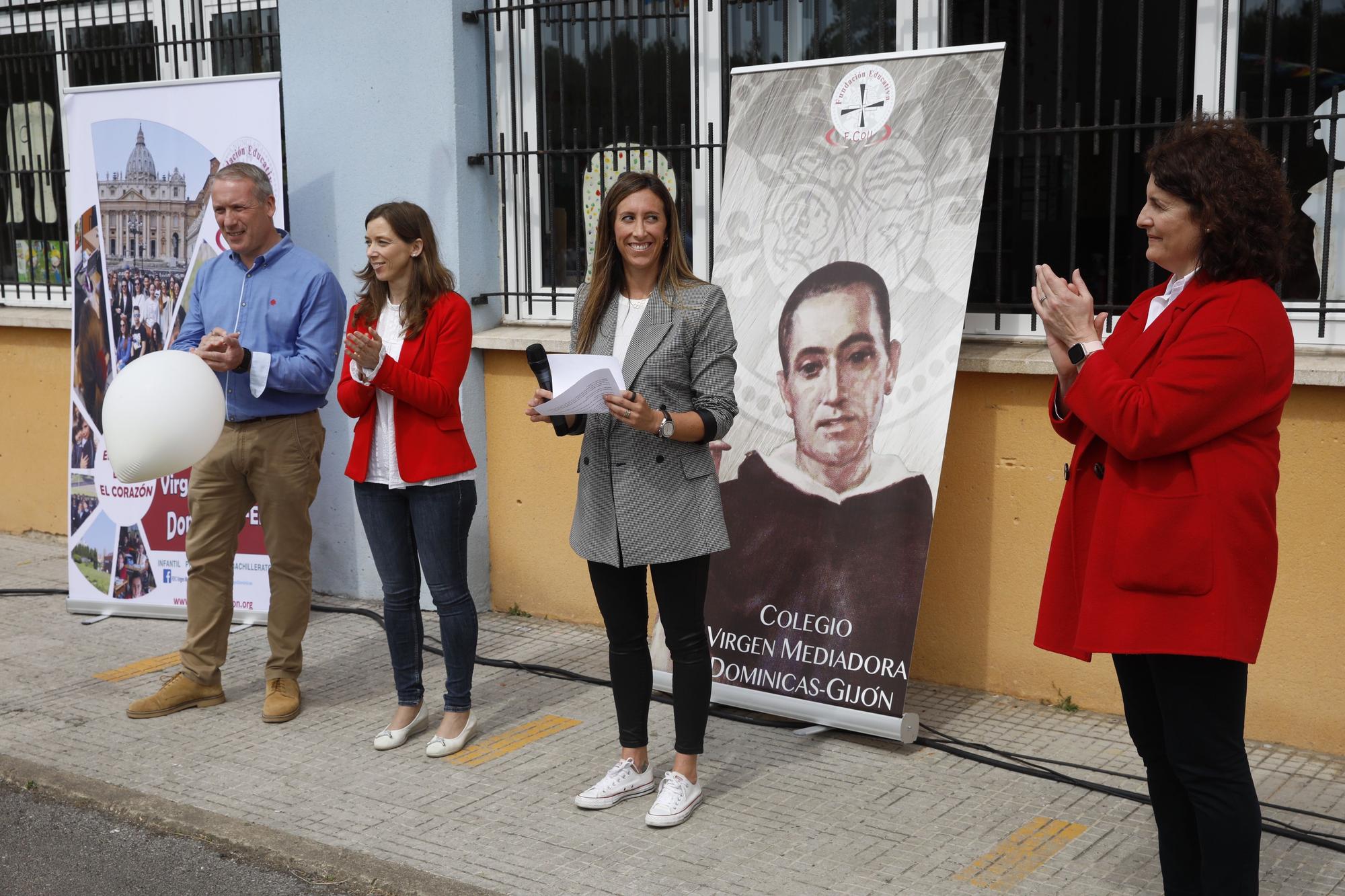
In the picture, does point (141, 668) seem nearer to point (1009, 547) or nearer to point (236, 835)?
point (236, 835)

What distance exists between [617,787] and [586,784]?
0.76 feet

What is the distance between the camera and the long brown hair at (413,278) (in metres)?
4.51

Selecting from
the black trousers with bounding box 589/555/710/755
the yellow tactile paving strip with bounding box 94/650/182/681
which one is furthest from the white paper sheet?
the yellow tactile paving strip with bounding box 94/650/182/681

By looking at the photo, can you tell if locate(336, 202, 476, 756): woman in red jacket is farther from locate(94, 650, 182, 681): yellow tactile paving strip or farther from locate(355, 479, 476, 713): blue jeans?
locate(94, 650, 182, 681): yellow tactile paving strip

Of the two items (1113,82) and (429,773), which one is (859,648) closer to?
(429,773)

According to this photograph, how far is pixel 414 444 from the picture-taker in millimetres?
4520

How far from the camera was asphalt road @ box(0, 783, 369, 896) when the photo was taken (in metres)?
3.78

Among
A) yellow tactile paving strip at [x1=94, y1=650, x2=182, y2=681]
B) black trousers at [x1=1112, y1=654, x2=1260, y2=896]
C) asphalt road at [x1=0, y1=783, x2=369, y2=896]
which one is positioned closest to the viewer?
black trousers at [x1=1112, y1=654, x2=1260, y2=896]

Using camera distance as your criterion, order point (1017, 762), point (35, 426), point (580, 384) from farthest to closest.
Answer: point (35, 426), point (1017, 762), point (580, 384)

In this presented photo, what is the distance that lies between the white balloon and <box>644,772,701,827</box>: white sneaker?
1960 millimetres

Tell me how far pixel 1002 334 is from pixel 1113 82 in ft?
3.37

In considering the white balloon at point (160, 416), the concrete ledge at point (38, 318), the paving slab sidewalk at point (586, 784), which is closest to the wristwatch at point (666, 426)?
the paving slab sidewalk at point (586, 784)

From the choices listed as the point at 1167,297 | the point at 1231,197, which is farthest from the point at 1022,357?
the point at 1231,197

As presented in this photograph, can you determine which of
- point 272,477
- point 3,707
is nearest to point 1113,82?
point 272,477
